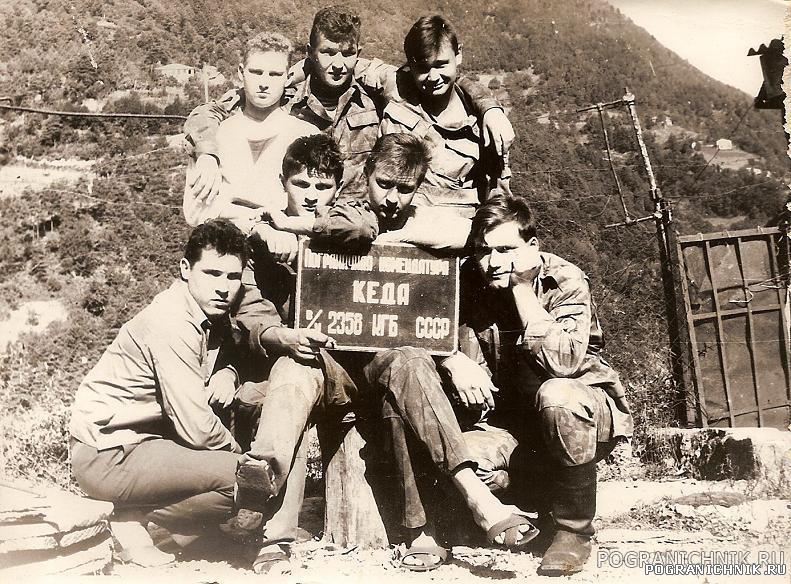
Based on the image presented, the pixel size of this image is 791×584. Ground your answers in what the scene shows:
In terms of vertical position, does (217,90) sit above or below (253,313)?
above

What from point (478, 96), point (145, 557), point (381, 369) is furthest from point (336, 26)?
point (145, 557)

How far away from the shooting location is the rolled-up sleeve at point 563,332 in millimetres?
4266

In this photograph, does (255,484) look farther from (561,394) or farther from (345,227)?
(561,394)

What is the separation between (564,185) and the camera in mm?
11914

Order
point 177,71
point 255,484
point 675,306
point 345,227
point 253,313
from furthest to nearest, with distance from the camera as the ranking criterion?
1. point 177,71
2. point 675,306
3. point 253,313
4. point 345,227
5. point 255,484

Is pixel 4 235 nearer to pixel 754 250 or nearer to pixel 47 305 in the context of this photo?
pixel 47 305

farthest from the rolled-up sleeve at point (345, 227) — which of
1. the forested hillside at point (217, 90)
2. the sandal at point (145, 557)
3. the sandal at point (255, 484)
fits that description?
the forested hillside at point (217, 90)

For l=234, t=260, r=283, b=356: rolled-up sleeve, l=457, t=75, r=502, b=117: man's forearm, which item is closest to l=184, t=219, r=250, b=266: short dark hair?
l=234, t=260, r=283, b=356: rolled-up sleeve

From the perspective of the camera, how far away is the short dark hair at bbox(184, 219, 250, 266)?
14.5 feet

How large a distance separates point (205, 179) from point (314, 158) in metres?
0.61

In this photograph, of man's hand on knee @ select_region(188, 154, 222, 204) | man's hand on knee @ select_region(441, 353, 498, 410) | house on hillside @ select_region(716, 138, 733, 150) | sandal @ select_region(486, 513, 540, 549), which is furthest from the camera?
house on hillside @ select_region(716, 138, 733, 150)

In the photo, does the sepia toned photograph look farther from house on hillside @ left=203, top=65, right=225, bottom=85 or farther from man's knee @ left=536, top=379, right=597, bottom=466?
house on hillside @ left=203, top=65, right=225, bottom=85

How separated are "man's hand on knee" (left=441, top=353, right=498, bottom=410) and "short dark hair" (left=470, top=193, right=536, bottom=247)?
0.60 m

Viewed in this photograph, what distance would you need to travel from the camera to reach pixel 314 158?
4.64 meters
